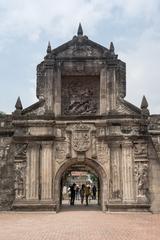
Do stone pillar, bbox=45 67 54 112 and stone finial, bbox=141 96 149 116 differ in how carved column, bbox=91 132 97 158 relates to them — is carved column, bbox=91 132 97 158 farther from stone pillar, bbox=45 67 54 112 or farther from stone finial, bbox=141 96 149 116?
stone finial, bbox=141 96 149 116

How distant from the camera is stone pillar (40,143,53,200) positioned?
57.6 ft

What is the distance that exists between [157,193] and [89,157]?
11.1 ft

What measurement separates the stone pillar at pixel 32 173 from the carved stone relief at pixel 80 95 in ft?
7.69

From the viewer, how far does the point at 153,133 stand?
1872 centimetres

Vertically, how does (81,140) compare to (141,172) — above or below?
above

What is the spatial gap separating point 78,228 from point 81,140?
632 cm

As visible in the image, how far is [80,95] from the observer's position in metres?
19.2

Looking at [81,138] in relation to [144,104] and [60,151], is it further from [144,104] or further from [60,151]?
[144,104]

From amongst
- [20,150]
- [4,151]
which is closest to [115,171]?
[20,150]


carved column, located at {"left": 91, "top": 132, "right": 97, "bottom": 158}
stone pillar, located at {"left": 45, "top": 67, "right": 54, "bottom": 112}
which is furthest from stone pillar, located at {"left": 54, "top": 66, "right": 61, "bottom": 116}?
carved column, located at {"left": 91, "top": 132, "right": 97, "bottom": 158}

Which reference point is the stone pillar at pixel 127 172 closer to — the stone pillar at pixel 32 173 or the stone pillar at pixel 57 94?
the stone pillar at pixel 57 94

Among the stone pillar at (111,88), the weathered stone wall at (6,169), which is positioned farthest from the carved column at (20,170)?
the stone pillar at (111,88)

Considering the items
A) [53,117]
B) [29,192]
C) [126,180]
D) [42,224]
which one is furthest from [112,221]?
[53,117]

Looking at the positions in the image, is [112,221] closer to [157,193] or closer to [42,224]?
[42,224]
